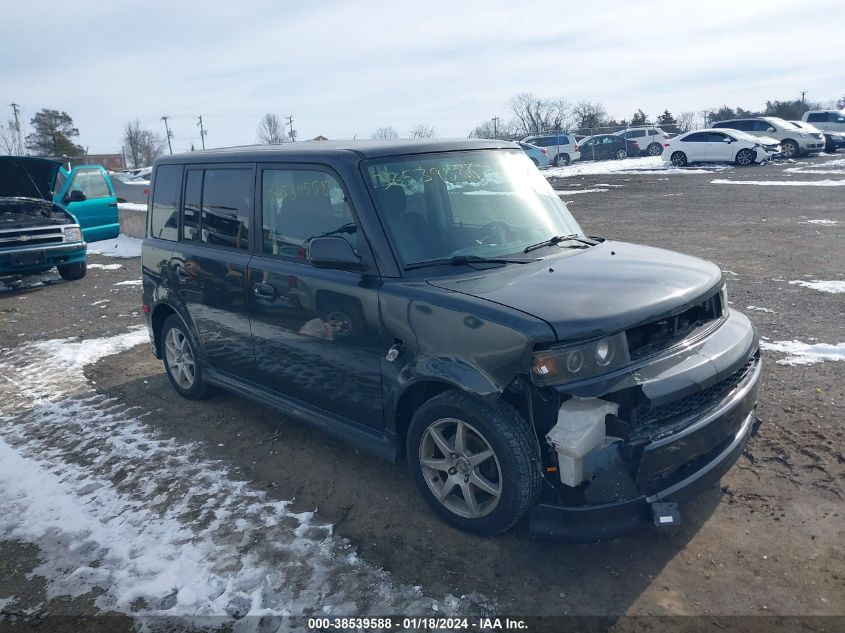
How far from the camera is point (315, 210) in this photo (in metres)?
4.11

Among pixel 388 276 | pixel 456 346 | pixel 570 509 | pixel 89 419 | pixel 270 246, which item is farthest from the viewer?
pixel 89 419

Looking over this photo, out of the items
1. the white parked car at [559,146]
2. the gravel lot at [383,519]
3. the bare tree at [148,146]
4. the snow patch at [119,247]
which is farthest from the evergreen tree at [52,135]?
the gravel lot at [383,519]

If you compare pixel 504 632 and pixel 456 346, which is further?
pixel 456 346

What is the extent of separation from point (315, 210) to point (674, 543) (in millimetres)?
2769

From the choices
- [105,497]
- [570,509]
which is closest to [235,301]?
[105,497]

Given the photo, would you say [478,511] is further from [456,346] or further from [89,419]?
[89,419]

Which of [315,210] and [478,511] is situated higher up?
Answer: [315,210]

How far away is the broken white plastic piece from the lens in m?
2.93

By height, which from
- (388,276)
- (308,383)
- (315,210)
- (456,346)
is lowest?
(308,383)

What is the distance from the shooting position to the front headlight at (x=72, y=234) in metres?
11.3

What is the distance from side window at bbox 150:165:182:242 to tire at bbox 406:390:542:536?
3.03 m

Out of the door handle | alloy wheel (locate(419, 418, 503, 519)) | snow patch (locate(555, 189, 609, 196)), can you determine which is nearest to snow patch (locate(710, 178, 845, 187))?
snow patch (locate(555, 189, 609, 196))

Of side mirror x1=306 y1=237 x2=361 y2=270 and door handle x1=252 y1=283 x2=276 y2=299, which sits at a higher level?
side mirror x1=306 y1=237 x2=361 y2=270

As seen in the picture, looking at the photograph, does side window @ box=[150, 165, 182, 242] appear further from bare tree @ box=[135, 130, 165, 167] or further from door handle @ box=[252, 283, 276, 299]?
bare tree @ box=[135, 130, 165, 167]
